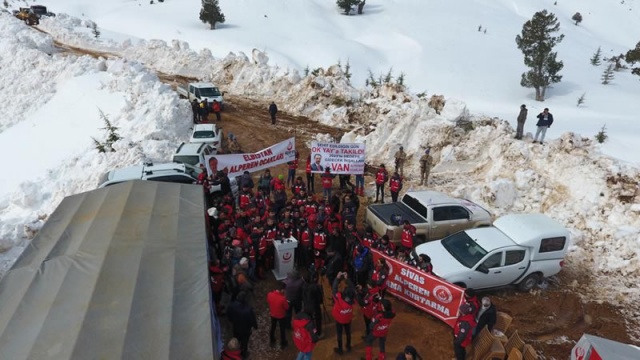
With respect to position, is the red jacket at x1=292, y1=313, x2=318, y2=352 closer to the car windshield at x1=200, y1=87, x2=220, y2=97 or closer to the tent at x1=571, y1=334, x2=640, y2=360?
the tent at x1=571, y1=334, x2=640, y2=360

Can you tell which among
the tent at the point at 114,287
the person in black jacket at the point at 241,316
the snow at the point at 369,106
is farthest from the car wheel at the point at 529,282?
the tent at the point at 114,287

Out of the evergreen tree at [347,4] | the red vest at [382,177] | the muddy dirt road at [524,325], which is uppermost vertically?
the evergreen tree at [347,4]

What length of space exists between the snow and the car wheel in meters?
1.66

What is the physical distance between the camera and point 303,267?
36.4 ft

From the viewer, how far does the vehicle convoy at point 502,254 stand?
1045cm

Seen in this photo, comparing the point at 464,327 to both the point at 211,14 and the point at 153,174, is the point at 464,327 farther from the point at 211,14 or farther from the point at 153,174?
the point at 211,14

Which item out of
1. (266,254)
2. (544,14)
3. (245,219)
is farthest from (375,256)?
(544,14)

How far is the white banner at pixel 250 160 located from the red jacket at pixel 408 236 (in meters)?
5.90

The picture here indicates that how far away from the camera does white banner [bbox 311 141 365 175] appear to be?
588 inches

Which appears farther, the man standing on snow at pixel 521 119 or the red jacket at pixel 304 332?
the man standing on snow at pixel 521 119

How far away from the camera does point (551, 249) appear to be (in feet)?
36.5

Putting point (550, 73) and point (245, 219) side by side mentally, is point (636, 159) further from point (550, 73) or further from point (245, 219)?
point (550, 73)

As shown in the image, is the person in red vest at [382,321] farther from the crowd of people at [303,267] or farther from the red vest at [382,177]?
the red vest at [382,177]

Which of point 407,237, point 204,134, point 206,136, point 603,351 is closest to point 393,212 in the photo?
point 407,237
